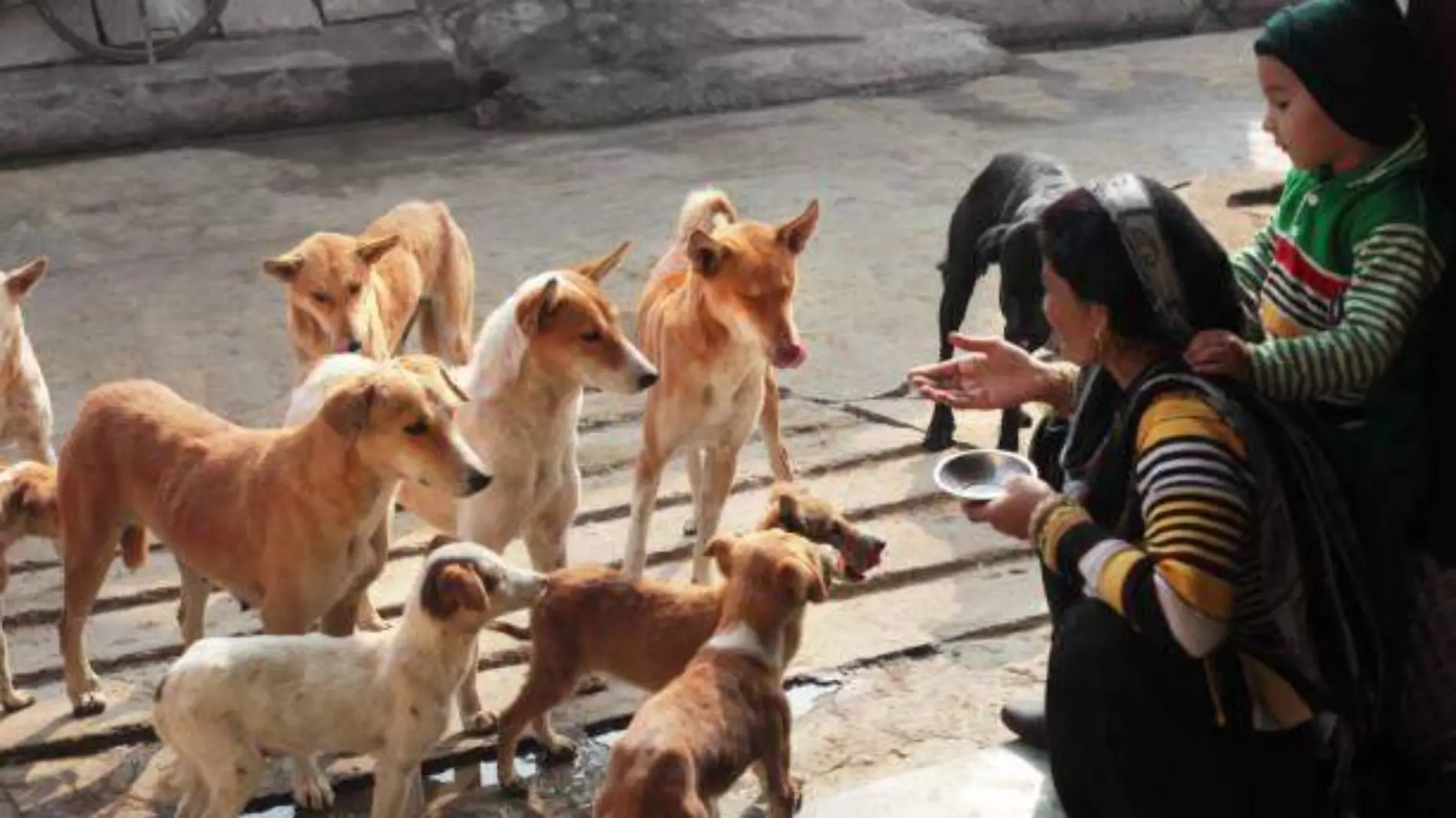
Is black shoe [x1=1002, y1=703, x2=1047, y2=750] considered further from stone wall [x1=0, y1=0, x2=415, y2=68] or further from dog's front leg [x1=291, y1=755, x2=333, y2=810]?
stone wall [x1=0, y1=0, x2=415, y2=68]

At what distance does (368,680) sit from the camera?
187 inches

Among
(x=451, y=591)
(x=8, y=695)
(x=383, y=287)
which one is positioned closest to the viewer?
(x=451, y=591)

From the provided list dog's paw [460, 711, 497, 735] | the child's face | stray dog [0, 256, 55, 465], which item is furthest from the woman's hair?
stray dog [0, 256, 55, 465]

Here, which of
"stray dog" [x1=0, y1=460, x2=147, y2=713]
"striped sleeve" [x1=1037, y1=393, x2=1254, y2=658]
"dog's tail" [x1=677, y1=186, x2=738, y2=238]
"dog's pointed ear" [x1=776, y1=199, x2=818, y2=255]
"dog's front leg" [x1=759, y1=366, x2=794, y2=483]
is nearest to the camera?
"striped sleeve" [x1=1037, y1=393, x2=1254, y2=658]

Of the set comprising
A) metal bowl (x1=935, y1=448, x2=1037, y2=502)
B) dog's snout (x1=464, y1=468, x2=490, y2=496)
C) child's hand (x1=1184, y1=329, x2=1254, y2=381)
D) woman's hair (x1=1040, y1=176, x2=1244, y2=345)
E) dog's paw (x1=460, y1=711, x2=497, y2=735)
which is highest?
woman's hair (x1=1040, y1=176, x2=1244, y2=345)

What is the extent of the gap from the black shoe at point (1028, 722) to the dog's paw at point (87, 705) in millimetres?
2422

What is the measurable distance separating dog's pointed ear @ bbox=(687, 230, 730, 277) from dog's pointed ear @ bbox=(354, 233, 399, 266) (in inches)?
60.1

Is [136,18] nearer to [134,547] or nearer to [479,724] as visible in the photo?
[134,547]

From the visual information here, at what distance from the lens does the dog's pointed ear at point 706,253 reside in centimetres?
593

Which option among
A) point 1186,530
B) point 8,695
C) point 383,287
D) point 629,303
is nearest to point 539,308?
point 8,695

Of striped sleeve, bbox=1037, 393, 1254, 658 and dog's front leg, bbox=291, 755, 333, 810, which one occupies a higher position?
striped sleeve, bbox=1037, 393, 1254, 658

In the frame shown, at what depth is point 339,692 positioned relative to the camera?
4699 millimetres

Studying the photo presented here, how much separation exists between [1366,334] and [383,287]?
4.33m

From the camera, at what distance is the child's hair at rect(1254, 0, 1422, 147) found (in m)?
3.85
